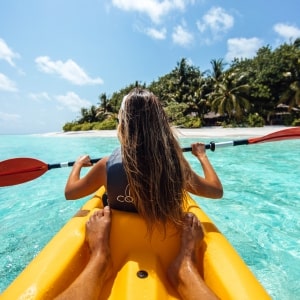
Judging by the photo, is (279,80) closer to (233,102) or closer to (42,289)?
(233,102)

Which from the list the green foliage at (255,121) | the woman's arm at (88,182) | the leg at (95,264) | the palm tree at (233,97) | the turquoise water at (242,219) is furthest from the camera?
the palm tree at (233,97)

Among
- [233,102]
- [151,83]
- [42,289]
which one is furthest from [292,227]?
[151,83]

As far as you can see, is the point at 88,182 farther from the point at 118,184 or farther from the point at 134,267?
the point at 134,267

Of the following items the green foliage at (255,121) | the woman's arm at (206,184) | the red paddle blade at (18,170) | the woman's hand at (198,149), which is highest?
the woman's hand at (198,149)

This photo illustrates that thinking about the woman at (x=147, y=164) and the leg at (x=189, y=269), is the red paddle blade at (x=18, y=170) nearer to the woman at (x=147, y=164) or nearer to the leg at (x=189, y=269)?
the woman at (x=147, y=164)

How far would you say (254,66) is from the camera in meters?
28.0

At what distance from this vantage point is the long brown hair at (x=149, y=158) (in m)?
1.34

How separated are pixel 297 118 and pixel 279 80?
13.1ft

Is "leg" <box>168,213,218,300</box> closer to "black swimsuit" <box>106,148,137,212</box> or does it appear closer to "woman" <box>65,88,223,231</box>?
"woman" <box>65,88,223,231</box>

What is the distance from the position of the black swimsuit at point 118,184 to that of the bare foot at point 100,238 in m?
0.08

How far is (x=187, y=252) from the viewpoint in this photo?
131 centimetres

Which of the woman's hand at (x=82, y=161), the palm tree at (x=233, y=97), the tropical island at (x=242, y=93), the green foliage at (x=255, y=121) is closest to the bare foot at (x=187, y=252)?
the woman's hand at (x=82, y=161)

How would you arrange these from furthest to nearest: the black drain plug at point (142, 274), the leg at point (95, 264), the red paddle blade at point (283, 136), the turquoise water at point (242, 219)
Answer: the red paddle blade at point (283, 136) < the turquoise water at point (242, 219) < the black drain plug at point (142, 274) < the leg at point (95, 264)

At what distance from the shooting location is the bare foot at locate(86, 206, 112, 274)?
1277 mm
